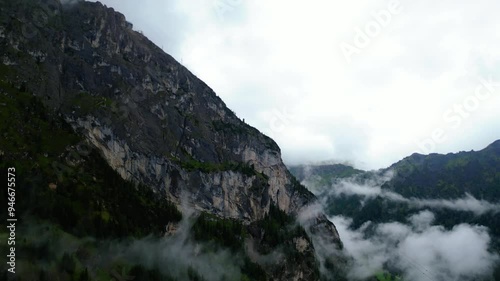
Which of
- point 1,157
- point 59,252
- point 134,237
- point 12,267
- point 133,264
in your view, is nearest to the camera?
point 12,267

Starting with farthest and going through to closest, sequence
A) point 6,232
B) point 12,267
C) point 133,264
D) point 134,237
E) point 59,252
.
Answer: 1. point 134,237
2. point 133,264
3. point 59,252
4. point 6,232
5. point 12,267

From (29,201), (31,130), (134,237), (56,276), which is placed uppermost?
(31,130)

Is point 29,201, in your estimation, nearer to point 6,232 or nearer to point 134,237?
point 6,232

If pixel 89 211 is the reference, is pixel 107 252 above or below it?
below

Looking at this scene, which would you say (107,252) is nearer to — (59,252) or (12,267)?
(59,252)


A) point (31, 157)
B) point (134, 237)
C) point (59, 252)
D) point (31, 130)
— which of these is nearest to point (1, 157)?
point (31, 157)

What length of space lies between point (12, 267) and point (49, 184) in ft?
165

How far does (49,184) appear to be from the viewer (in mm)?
178500

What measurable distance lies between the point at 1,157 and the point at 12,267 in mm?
54990

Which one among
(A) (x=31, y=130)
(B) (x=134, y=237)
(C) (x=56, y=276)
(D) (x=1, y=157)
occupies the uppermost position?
(A) (x=31, y=130)

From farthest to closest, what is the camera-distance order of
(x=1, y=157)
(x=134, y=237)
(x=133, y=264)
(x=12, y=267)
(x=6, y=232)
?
(x=134, y=237) < (x=133, y=264) < (x=1, y=157) < (x=6, y=232) < (x=12, y=267)

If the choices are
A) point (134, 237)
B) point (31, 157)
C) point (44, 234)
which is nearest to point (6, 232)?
point (44, 234)

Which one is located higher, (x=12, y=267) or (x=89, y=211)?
(x=89, y=211)

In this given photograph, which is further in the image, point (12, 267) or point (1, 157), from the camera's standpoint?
point (1, 157)
